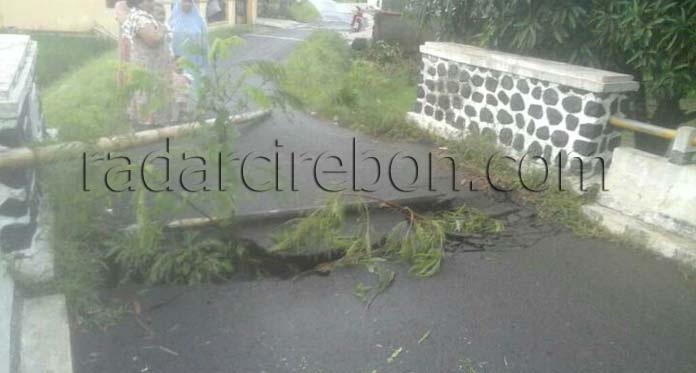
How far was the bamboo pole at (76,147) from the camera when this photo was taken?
3.59 metres

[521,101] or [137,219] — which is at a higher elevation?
[521,101]

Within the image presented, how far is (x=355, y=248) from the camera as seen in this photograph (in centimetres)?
454

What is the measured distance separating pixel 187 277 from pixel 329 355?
1204mm

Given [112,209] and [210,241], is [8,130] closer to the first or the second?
[112,209]

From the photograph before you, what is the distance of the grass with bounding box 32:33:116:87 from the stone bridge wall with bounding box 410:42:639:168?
648 cm

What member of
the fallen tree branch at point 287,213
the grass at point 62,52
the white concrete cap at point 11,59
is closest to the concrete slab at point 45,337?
the fallen tree branch at point 287,213

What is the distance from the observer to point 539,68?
5.91 m

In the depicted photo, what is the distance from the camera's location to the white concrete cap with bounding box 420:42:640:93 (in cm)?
537

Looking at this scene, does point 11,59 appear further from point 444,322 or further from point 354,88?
point 354,88

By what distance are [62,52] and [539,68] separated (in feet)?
39.1

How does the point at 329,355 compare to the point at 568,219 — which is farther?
the point at 568,219

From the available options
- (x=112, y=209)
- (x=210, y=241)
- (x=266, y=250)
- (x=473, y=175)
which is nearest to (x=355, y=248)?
(x=266, y=250)

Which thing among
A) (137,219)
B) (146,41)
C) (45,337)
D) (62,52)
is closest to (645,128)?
(137,219)

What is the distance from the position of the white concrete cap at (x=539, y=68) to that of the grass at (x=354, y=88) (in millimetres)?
1110
